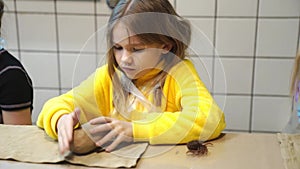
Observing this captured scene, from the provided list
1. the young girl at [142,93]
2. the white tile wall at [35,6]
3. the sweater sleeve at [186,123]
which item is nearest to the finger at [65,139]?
the young girl at [142,93]

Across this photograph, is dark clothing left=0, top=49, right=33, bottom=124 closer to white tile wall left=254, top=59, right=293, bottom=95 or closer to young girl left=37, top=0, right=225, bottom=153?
young girl left=37, top=0, right=225, bottom=153

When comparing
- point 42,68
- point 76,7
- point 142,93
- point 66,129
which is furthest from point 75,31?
point 66,129

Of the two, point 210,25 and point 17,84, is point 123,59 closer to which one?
point 17,84

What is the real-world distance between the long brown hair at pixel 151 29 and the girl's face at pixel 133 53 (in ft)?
0.04

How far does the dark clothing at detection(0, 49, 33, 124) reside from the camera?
3.11 feet

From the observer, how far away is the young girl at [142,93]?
2.12ft

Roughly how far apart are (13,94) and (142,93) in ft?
1.27

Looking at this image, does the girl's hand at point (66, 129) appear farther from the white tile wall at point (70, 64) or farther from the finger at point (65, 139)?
the white tile wall at point (70, 64)

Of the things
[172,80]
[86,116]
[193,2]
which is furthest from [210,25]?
[86,116]

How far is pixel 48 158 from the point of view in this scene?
0.59 m

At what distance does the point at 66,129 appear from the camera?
24.7 inches

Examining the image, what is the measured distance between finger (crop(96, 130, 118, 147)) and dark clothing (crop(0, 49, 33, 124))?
1.34ft

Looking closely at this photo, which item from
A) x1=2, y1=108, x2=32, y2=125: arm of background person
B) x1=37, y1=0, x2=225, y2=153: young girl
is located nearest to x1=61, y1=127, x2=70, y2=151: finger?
x1=37, y1=0, x2=225, y2=153: young girl

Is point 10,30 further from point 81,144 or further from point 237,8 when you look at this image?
point 81,144
